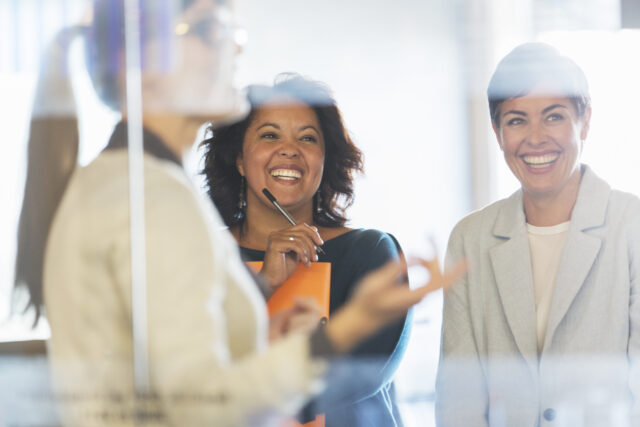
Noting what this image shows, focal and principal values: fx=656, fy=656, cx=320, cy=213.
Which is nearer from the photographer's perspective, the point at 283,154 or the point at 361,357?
the point at 361,357

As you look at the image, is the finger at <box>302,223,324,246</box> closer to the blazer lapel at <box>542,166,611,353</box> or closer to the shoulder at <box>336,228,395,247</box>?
the shoulder at <box>336,228,395,247</box>

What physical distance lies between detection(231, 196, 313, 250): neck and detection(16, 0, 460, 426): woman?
0.12m

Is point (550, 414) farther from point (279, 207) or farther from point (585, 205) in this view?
point (279, 207)

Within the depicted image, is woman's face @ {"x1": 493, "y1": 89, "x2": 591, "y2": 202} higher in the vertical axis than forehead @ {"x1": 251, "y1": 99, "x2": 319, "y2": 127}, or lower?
lower

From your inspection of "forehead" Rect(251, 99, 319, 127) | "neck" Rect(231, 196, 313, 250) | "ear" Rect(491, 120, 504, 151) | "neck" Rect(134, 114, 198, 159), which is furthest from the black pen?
"ear" Rect(491, 120, 504, 151)

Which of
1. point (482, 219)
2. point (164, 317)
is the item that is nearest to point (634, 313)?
point (482, 219)

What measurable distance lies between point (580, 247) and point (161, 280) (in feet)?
2.28

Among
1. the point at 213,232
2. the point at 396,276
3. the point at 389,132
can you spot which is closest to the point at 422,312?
the point at 396,276

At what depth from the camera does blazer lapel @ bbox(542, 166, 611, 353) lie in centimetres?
108

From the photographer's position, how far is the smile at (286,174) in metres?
1.06

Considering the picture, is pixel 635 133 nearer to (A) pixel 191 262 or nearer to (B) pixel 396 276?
(B) pixel 396 276

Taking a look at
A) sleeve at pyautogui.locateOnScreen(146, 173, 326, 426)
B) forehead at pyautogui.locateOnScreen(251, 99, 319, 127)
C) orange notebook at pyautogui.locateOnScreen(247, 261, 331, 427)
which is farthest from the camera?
forehead at pyautogui.locateOnScreen(251, 99, 319, 127)

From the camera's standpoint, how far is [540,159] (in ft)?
3.55

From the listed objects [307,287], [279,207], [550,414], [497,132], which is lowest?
[550,414]
